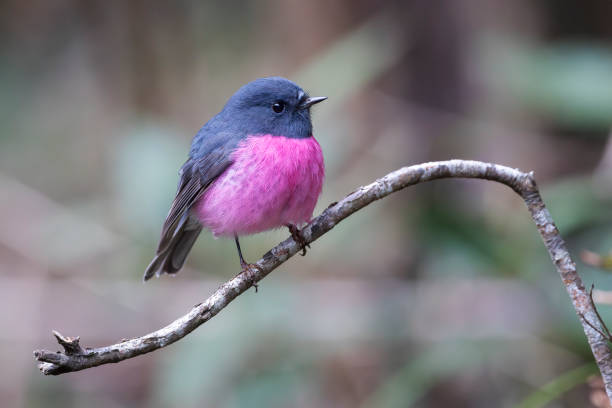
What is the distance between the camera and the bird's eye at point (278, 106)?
367 centimetres

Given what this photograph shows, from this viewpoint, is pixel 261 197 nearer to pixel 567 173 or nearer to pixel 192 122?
pixel 567 173

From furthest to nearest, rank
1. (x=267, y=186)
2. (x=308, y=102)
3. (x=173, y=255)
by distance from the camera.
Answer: (x=173, y=255) < (x=308, y=102) < (x=267, y=186)

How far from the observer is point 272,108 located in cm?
369

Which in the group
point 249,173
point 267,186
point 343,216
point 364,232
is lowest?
point 343,216

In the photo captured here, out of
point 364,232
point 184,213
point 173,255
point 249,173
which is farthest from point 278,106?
point 364,232

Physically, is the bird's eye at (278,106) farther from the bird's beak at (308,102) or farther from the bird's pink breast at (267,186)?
the bird's pink breast at (267,186)

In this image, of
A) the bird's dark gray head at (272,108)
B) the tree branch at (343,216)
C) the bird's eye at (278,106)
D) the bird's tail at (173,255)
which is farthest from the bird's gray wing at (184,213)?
the tree branch at (343,216)

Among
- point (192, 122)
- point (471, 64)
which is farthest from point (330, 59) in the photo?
point (192, 122)

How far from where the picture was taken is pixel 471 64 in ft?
17.7

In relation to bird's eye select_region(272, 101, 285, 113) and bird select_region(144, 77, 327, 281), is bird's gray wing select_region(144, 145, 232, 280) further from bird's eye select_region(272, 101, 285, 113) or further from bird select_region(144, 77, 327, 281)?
bird's eye select_region(272, 101, 285, 113)

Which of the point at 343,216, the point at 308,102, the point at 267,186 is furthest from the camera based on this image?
the point at 308,102

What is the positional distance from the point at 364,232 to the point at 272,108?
4.70 ft

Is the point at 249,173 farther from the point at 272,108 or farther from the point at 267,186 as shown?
the point at 272,108

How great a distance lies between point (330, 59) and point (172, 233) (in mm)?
1800
